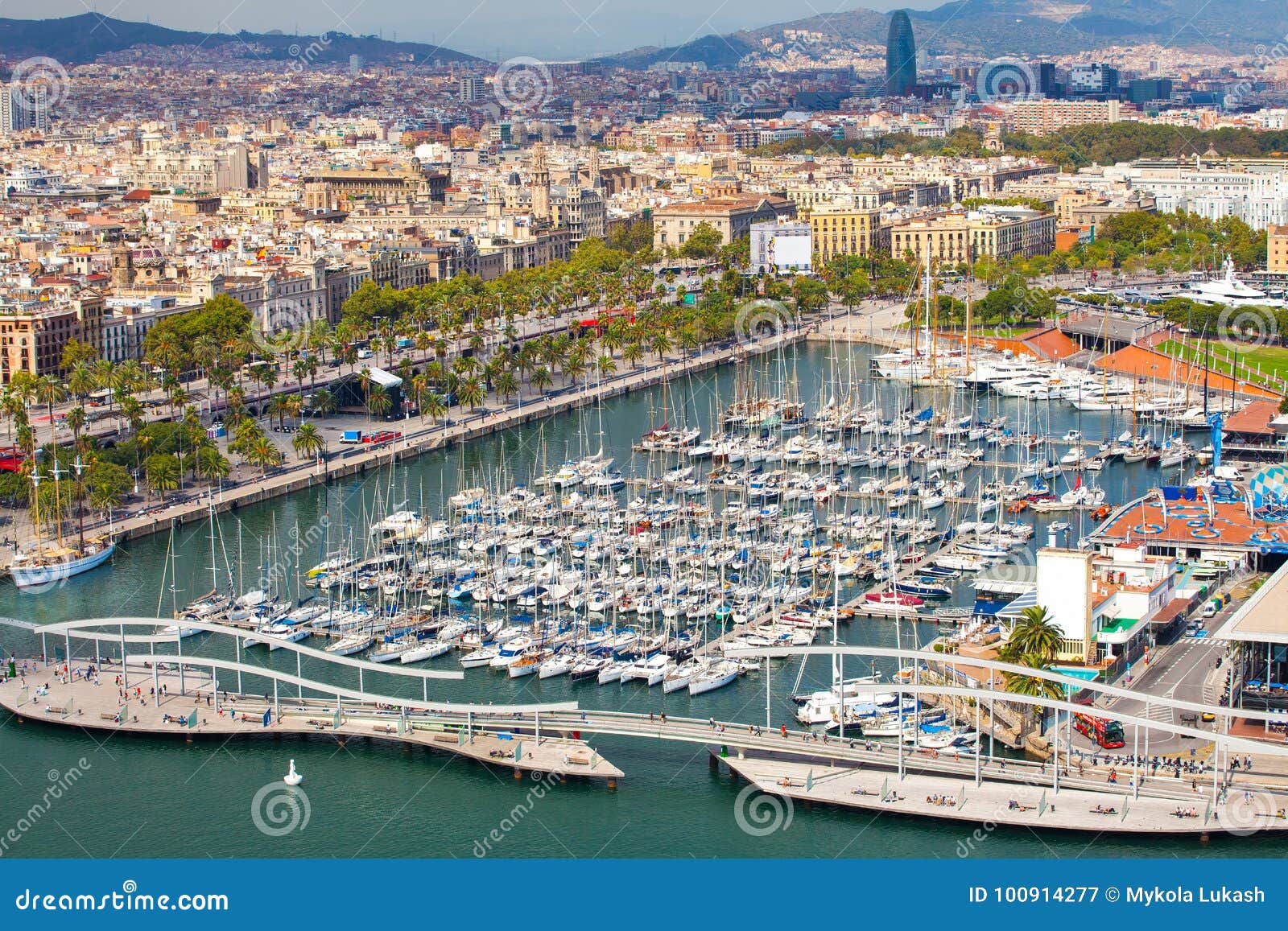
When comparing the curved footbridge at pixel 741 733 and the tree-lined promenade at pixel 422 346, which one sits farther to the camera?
the tree-lined promenade at pixel 422 346

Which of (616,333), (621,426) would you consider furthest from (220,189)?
(621,426)

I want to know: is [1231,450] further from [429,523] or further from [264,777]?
[264,777]

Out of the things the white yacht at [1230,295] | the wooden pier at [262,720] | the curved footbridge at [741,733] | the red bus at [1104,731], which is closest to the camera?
the curved footbridge at [741,733]

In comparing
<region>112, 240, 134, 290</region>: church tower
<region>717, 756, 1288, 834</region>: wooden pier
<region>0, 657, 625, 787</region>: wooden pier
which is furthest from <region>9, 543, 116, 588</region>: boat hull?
<region>112, 240, 134, 290</region>: church tower

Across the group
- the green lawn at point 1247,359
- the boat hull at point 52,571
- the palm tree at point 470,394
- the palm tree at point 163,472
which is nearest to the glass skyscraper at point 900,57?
the green lawn at point 1247,359

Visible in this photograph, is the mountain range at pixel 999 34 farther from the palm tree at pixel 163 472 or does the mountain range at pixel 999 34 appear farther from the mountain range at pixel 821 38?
the palm tree at pixel 163 472

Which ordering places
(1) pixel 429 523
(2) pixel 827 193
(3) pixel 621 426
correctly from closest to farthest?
(1) pixel 429 523 < (3) pixel 621 426 < (2) pixel 827 193

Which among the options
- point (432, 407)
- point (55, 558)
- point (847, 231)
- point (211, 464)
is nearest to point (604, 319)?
point (432, 407)
